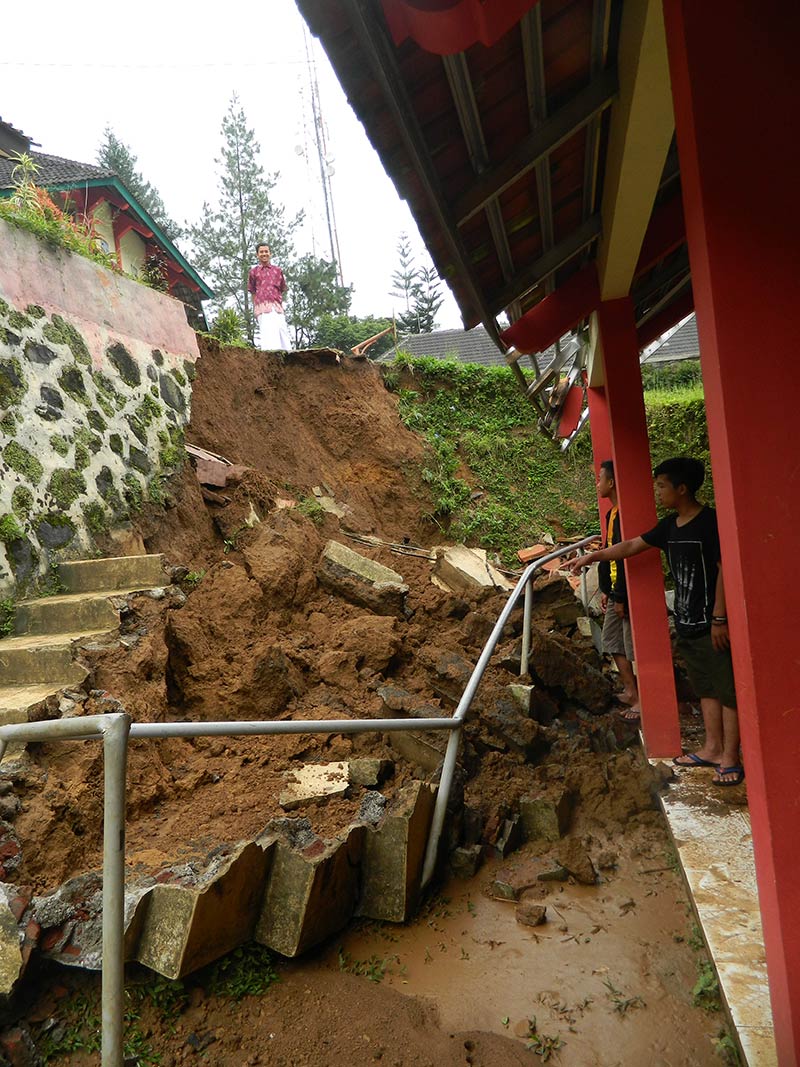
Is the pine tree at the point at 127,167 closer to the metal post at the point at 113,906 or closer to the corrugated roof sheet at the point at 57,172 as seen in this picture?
the corrugated roof sheet at the point at 57,172

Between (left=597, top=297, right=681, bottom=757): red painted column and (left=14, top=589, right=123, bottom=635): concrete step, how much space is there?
3071mm

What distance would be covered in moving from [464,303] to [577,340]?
261 centimetres

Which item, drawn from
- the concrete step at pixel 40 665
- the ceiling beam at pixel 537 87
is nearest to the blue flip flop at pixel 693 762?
the ceiling beam at pixel 537 87

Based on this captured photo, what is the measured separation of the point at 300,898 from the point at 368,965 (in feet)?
1.27

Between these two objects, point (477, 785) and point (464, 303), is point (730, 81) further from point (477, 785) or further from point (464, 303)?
point (477, 785)

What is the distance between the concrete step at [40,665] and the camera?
364 cm

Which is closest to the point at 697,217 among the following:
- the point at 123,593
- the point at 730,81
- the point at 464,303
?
the point at 730,81

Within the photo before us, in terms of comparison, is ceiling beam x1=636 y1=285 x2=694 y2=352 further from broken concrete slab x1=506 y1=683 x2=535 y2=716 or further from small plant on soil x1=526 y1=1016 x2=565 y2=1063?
small plant on soil x1=526 y1=1016 x2=565 y2=1063

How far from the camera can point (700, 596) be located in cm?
338

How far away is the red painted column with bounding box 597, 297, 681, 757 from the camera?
383 centimetres

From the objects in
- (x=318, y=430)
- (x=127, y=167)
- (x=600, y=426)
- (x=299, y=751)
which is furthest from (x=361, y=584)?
(x=127, y=167)

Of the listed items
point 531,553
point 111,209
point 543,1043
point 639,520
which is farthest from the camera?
point 111,209

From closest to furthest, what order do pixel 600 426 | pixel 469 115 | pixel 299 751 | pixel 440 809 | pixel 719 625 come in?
pixel 469 115 → pixel 440 809 → pixel 719 625 → pixel 299 751 → pixel 600 426

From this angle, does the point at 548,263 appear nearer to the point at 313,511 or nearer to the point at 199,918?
the point at 199,918
